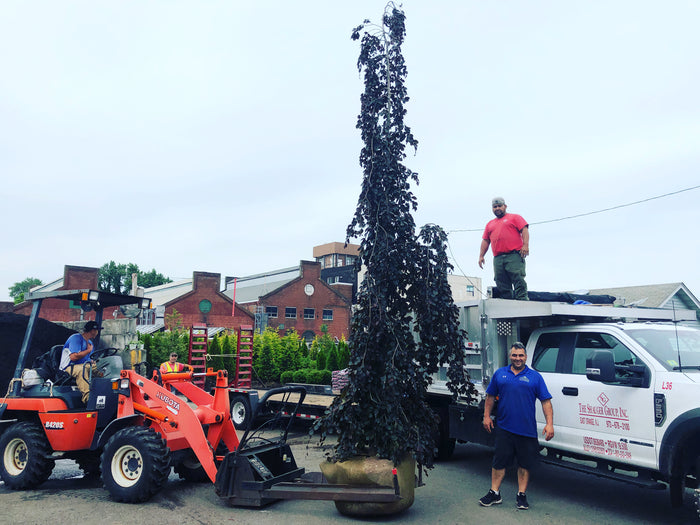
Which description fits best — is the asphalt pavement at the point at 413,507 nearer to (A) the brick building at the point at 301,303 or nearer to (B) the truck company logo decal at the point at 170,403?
(B) the truck company logo decal at the point at 170,403

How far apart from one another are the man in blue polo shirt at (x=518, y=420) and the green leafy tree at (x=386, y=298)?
700 mm

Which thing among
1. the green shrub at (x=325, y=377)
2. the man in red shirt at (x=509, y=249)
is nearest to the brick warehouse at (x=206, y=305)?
the green shrub at (x=325, y=377)

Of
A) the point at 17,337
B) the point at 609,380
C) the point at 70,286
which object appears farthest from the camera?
the point at 70,286

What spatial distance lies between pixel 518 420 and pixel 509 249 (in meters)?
3.19

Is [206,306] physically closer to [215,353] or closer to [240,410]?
[215,353]

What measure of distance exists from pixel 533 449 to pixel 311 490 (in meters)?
2.47

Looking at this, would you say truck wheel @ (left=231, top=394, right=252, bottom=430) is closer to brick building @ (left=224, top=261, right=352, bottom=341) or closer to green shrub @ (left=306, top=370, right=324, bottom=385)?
green shrub @ (left=306, top=370, right=324, bottom=385)

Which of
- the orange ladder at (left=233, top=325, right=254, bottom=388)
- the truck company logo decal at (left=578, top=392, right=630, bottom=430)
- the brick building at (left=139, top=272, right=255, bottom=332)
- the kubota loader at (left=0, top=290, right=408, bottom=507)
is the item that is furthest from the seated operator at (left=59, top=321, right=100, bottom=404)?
the brick building at (left=139, top=272, right=255, bottom=332)

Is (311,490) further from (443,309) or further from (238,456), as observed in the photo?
(443,309)

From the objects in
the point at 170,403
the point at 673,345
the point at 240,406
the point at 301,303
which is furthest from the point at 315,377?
the point at 301,303

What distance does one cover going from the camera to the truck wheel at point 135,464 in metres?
6.33

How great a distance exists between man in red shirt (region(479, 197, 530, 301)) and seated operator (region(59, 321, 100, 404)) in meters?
5.95

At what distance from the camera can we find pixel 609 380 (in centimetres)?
577

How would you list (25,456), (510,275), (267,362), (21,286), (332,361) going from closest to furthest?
(25,456), (510,275), (332,361), (267,362), (21,286)
